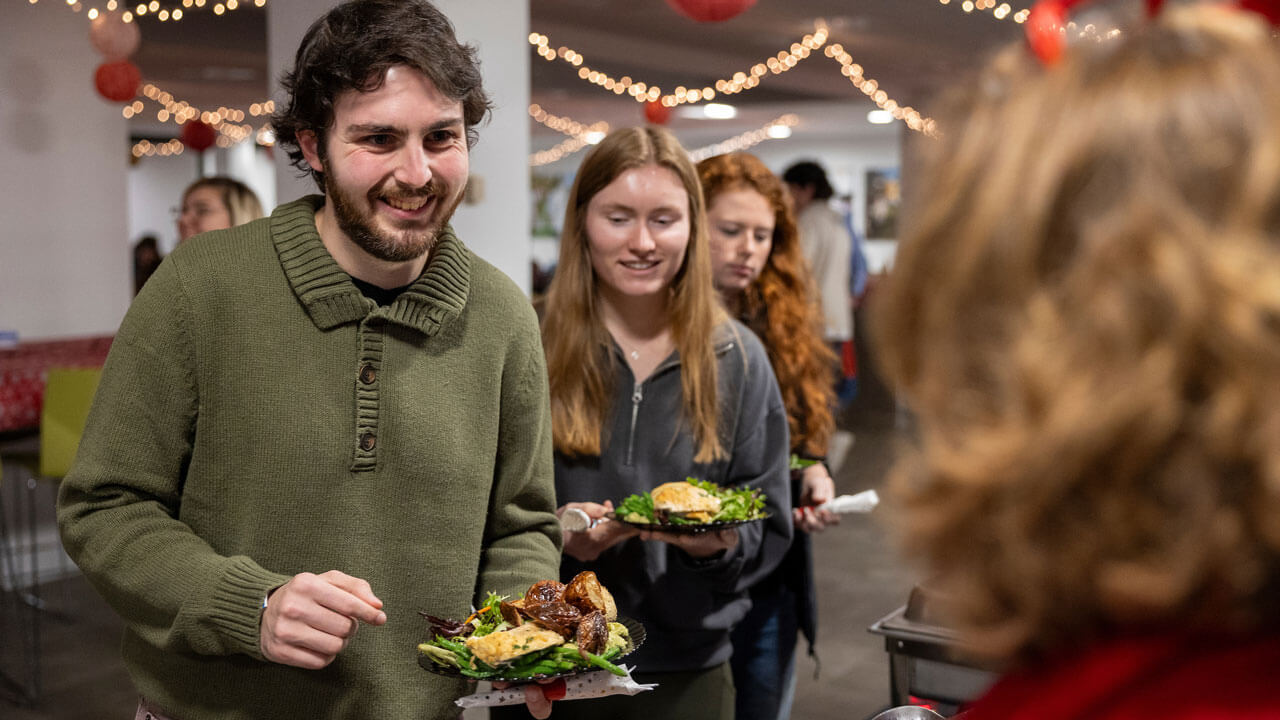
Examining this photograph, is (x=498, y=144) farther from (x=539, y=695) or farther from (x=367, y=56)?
(x=539, y=695)

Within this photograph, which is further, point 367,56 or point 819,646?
point 819,646

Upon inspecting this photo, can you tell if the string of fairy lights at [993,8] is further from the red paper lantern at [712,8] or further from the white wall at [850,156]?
the white wall at [850,156]

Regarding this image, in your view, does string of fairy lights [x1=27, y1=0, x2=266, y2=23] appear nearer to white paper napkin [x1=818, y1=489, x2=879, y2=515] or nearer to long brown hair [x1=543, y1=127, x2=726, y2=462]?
long brown hair [x1=543, y1=127, x2=726, y2=462]

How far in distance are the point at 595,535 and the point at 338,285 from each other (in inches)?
27.7

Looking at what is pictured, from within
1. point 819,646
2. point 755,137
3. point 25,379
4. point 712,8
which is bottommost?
point 819,646

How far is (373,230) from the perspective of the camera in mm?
1503

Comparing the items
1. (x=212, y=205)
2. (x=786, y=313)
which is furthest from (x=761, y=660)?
(x=212, y=205)

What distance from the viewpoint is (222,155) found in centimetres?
1825

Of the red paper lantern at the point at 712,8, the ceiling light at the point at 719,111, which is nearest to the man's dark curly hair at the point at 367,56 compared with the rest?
the red paper lantern at the point at 712,8

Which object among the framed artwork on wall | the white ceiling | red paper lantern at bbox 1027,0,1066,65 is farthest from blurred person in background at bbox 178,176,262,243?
the framed artwork on wall

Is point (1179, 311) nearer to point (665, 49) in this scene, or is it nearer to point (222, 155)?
point (665, 49)

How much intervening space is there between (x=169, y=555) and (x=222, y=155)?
18.3 m

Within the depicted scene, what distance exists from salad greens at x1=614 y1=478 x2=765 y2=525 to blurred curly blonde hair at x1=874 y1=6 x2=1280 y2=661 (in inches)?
53.4

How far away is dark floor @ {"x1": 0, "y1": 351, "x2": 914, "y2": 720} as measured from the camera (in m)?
3.95
